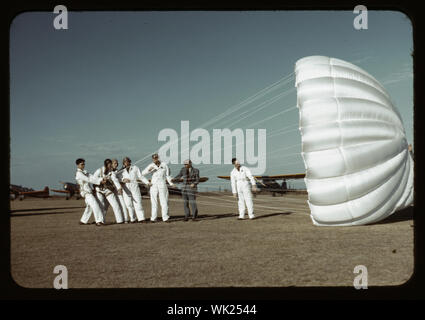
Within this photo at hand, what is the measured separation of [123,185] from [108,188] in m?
0.63

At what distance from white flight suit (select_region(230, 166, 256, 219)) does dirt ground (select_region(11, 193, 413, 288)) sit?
2.71 metres

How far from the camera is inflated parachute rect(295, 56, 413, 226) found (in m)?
8.50

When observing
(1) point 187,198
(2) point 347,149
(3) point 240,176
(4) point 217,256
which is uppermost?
(2) point 347,149

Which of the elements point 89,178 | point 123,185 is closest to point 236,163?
point 123,185

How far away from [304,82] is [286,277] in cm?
579

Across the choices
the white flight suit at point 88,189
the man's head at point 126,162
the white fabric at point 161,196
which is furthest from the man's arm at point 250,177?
the white flight suit at point 88,189

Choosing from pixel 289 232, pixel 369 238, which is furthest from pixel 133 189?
pixel 369 238

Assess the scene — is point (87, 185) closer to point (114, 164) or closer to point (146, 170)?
point (114, 164)

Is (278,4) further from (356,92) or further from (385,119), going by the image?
(385,119)

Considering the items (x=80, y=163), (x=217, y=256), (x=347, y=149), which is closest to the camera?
(x=217, y=256)

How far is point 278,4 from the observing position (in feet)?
12.8

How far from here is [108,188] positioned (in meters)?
11.6

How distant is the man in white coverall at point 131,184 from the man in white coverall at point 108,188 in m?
0.32

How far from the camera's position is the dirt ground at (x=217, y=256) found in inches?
195
